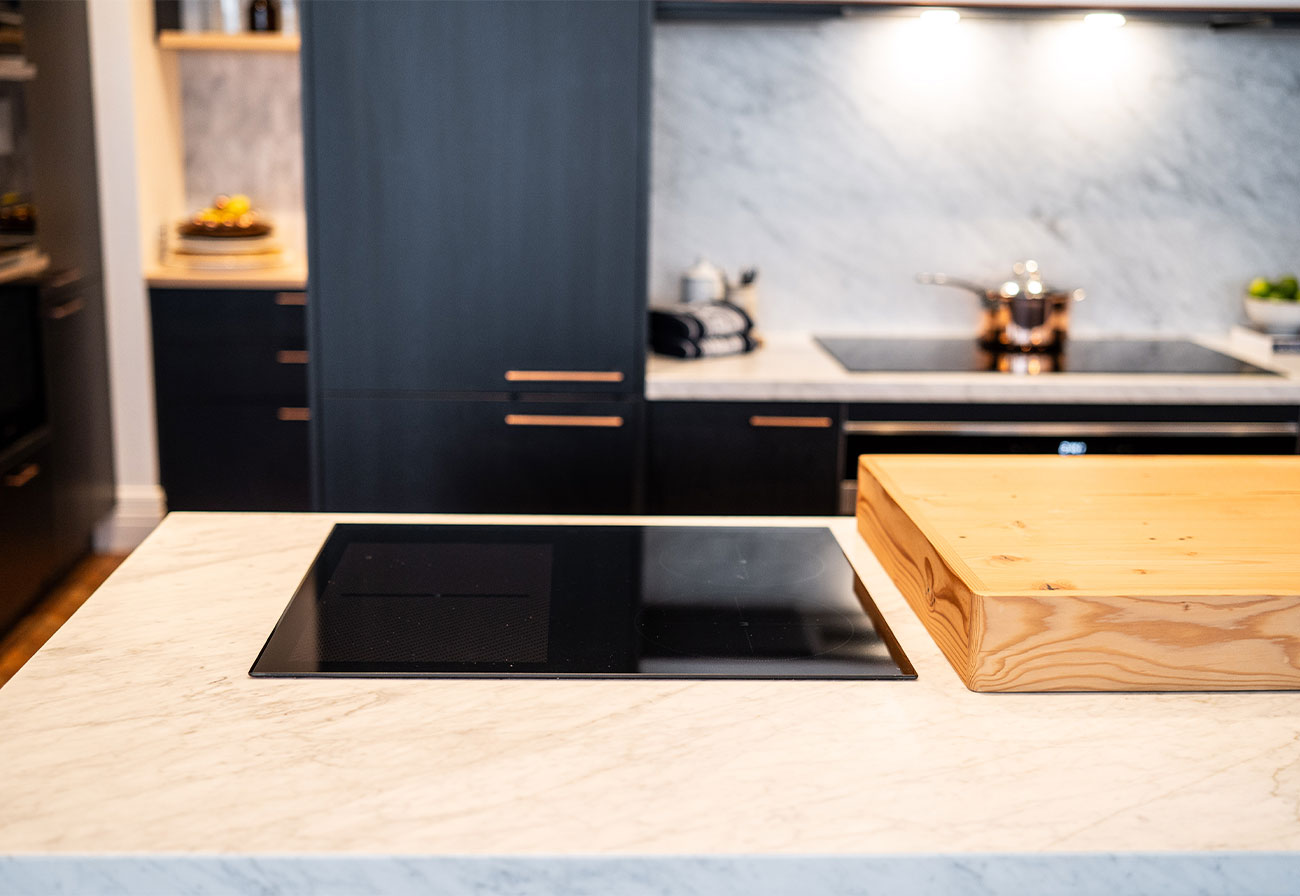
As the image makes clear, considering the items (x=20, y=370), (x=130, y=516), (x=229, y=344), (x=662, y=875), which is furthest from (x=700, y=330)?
(x=662, y=875)

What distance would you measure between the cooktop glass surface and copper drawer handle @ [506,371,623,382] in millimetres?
551

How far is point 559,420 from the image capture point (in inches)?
116

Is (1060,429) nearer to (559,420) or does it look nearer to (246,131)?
(559,420)

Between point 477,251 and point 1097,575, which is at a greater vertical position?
point 477,251

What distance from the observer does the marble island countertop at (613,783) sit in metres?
0.95

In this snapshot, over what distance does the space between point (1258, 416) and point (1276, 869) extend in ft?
7.21

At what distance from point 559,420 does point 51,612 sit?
167cm

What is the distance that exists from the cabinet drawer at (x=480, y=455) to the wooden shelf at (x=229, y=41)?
4.89 ft

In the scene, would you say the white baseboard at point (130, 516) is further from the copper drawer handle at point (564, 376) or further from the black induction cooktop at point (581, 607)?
the black induction cooktop at point (581, 607)

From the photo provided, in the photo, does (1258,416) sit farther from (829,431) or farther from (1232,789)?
(1232,789)

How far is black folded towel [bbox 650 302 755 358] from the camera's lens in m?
3.07

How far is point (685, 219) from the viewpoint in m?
3.44

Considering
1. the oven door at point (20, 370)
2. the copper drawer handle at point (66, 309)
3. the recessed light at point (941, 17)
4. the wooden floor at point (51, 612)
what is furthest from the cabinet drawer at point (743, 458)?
the copper drawer handle at point (66, 309)

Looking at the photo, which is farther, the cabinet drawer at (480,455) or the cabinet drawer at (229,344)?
the cabinet drawer at (229,344)
